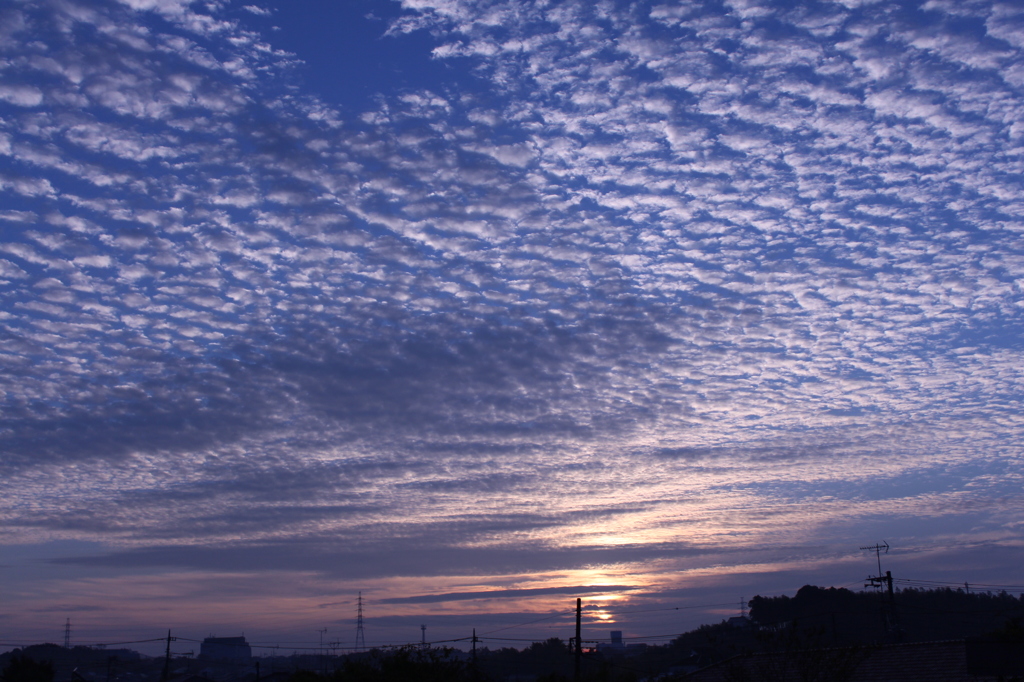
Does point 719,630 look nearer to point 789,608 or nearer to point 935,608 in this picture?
point 789,608

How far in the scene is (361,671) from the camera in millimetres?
37344

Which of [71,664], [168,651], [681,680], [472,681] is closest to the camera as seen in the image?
[472,681]

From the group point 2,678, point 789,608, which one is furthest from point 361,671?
point 789,608

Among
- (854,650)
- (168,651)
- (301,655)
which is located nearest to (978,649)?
(854,650)

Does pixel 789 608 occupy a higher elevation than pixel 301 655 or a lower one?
higher

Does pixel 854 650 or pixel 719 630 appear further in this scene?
pixel 719 630

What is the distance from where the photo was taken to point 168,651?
3396 inches

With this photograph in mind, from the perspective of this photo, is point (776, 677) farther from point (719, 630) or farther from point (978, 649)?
point (719, 630)

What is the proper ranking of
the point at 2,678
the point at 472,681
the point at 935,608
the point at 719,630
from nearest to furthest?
1. the point at 472,681
2. the point at 2,678
3. the point at 719,630
4. the point at 935,608

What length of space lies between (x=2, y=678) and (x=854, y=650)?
231ft

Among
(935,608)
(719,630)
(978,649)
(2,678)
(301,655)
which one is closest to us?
(978,649)

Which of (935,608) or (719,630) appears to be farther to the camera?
(935,608)

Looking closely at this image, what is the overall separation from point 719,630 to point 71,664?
97.2m

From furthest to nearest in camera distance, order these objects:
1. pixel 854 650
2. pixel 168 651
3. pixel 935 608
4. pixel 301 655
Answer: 1. pixel 301 655
2. pixel 935 608
3. pixel 168 651
4. pixel 854 650
